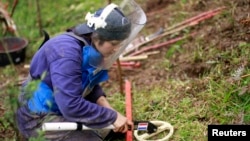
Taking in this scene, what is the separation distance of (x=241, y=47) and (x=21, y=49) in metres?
3.24

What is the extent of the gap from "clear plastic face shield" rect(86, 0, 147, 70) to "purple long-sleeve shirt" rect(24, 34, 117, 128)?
0.22 metres

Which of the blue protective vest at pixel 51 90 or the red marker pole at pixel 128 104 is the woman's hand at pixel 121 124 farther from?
the blue protective vest at pixel 51 90

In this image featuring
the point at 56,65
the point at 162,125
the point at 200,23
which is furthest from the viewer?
the point at 200,23

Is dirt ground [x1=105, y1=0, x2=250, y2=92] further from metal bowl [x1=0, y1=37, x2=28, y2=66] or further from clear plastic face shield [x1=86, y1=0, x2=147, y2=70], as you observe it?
metal bowl [x1=0, y1=37, x2=28, y2=66]

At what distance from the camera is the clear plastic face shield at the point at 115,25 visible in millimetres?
3795

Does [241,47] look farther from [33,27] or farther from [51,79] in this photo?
[33,27]

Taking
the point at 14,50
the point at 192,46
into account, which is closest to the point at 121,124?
the point at 192,46

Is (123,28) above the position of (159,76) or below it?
above

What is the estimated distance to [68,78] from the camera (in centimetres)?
371

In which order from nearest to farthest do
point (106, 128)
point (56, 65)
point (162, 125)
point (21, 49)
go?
point (56, 65) < point (106, 128) < point (162, 125) < point (21, 49)

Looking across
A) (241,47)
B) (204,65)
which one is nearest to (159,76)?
(204,65)

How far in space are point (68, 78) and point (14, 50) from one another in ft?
10.7

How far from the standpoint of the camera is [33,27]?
26.4 feet

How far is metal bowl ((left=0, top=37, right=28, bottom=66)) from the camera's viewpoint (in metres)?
6.67
